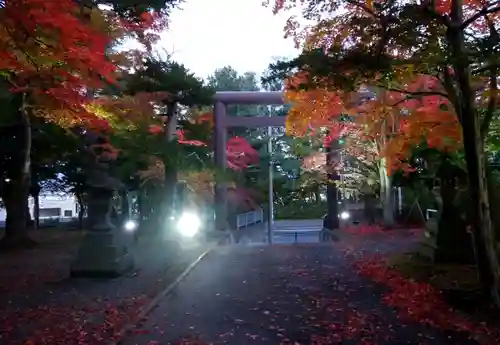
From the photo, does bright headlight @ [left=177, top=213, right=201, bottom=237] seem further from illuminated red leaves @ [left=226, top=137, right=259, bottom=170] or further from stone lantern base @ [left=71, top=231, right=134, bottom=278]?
stone lantern base @ [left=71, top=231, right=134, bottom=278]

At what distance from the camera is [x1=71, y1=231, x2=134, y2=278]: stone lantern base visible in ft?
34.0

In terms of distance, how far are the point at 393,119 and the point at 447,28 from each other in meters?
13.0

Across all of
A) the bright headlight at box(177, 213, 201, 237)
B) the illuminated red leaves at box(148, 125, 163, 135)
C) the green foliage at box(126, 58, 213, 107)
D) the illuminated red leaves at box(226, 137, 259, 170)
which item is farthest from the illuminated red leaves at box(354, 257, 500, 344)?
the illuminated red leaves at box(226, 137, 259, 170)

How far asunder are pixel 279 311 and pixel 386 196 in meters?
15.8

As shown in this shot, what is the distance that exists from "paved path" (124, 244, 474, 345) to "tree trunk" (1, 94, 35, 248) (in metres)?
8.55

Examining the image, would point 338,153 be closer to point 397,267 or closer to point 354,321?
point 397,267

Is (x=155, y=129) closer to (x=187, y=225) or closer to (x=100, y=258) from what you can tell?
(x=187, y=225)

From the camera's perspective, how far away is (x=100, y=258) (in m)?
10.5

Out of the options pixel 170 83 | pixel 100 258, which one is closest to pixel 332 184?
pixel 170 83

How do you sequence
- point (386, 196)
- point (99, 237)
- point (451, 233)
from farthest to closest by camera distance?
point (386, 196), point (451, 233), point (99, 237)

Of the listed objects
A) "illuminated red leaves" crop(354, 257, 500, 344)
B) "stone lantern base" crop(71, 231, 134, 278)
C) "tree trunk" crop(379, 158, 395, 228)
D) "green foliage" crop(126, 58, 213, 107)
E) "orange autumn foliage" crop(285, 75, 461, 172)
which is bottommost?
"illuminated red leaves" crop(354, 257, 500, 344)

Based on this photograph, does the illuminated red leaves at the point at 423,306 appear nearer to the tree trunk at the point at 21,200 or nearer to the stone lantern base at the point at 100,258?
the stone lantern base at the point at 100,258

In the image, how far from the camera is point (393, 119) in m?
19.8

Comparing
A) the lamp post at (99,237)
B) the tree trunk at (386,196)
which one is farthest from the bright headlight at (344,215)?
the lamp post at (99,237)
